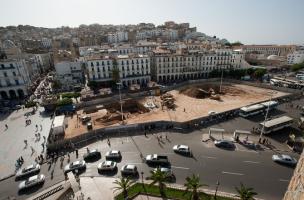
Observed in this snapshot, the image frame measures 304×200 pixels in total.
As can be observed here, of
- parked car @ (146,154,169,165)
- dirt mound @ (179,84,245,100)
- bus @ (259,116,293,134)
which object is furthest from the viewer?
dirt mound @ (179,84,245,100)

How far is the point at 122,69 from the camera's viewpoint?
3130 inches

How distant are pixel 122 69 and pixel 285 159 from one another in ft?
203

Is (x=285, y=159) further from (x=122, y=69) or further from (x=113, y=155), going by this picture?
(x=122, y=69)

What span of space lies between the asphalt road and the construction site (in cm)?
951

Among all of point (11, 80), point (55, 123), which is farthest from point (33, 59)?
point (55, 123)

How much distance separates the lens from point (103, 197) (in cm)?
2744

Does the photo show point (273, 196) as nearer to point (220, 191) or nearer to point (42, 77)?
point (220, 191)

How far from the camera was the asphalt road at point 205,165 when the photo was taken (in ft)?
98.0

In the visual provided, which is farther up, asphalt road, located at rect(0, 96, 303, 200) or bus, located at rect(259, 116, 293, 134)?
bus, located at rect(259, 116, 293, 134)

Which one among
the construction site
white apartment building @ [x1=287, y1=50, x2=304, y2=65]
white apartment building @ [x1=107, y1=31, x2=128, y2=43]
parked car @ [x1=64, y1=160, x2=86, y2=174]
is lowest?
parked car @ [x1=64, y1=160, x2=86, y2=174]

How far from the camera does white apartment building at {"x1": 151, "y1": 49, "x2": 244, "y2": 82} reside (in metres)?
85.6

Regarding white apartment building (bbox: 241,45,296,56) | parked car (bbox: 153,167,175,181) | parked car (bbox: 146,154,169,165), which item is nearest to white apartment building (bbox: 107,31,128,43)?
white apartment building (bbox: 241,45,296,56)

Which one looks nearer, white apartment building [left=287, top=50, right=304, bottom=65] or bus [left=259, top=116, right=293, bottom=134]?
bus [left=259, top=116, right=293, bottom=134]

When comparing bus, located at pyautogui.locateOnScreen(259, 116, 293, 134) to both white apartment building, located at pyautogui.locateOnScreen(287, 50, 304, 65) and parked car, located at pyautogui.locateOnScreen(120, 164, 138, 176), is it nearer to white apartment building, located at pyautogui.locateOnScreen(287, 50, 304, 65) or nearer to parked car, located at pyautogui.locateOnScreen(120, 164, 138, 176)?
parked car, located at pyautogui.locateOnScreen(120, 164, 138, 176)
